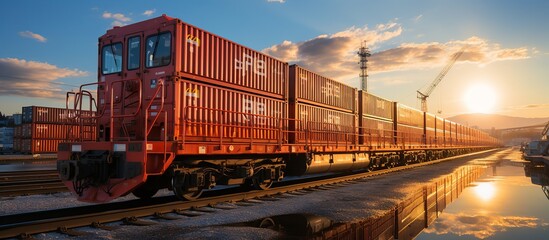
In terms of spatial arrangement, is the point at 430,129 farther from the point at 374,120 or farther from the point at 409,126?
the point at 374,120

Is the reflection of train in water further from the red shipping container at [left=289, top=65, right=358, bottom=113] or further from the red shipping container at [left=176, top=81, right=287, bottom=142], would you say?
the red shipping container at [left=176, top=81, right=287, bottom=142]

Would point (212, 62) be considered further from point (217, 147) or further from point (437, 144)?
point (437, 144)

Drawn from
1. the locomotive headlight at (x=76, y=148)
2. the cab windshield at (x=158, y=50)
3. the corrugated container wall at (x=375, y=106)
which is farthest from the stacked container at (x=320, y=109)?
the locomotive headlight at (x=76, y=148)

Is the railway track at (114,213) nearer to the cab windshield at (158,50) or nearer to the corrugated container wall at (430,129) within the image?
the cab windshield at (158,50)

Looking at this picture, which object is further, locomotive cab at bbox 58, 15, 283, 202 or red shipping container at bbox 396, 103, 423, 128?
red shipping container at bbox 396, 103, 423, 128

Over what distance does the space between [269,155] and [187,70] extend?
155 inches

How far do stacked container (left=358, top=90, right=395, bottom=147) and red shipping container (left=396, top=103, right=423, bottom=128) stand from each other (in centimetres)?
164

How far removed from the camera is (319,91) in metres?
17.2

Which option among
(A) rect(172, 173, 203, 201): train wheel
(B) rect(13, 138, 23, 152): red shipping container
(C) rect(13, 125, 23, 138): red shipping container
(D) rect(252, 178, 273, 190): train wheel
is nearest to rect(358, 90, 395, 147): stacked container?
(D) rect(252, 178, 273, 190): train wheel

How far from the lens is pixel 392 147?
75.5 ft

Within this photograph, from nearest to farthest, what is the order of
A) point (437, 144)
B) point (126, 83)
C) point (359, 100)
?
point (126, 83) → point (359, 100) → point (437, 144)

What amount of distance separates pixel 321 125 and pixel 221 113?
694 cm

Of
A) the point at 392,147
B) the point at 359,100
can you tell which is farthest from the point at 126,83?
the point at 392,147

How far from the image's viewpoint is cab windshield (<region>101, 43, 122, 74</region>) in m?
11.1
